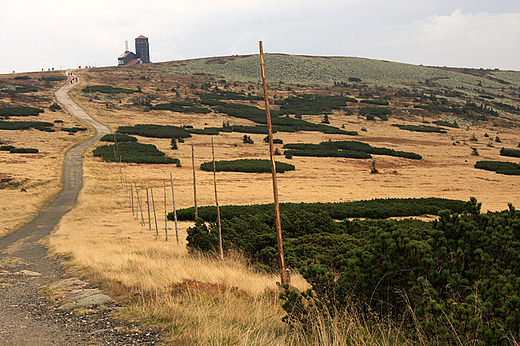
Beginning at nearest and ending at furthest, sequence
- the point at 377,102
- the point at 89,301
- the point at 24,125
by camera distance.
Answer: the point at 89,301
the point at 24,125
the point at 377,102

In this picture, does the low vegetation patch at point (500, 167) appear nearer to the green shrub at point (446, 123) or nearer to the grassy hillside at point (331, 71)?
the green shrub at point (446, 123)

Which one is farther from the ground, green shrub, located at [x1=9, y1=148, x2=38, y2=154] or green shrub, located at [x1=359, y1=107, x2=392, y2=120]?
green shrub, located at [x1=359, y1=107, x2=392, y2=120]

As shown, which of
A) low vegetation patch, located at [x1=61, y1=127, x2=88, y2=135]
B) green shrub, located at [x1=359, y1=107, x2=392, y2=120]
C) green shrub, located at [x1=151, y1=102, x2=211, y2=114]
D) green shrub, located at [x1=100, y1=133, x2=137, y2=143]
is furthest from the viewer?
green shrub, located at [x1=359, y1=107, x2=392, y2=120]

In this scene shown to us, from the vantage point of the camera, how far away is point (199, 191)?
3297 centimetres

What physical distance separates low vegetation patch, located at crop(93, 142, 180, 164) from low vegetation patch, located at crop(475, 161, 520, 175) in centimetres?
3052

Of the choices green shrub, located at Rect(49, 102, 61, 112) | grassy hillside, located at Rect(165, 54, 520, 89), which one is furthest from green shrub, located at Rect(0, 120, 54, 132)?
grassy hillside, located at Rect(165, 54, 520, 89)

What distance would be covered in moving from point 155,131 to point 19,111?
2173 centimetres

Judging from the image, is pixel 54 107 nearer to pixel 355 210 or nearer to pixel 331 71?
pixel 355 210

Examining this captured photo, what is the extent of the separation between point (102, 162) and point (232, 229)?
31061mm

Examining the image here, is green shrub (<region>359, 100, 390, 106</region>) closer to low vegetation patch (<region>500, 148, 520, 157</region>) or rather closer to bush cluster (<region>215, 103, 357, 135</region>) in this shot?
bush cluster (<region>215, 103, 357, 135</region>)

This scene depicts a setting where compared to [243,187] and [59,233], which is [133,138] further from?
[59,233]

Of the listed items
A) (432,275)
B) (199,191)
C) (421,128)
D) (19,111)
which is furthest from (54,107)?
(432,275)

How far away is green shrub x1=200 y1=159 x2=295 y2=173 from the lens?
4056 centimetres

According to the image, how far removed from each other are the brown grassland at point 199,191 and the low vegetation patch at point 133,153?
123 cm
